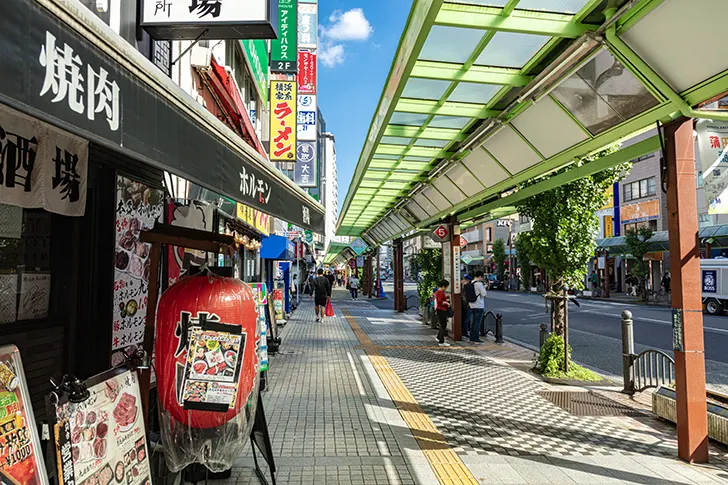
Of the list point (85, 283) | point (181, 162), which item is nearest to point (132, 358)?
point (85, 283)

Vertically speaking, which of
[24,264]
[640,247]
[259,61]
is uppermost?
[259,61]

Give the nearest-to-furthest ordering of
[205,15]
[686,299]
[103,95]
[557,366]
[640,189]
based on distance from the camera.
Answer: [103,95]
[205,15]
[686,299]
[557,366]
[640,189]

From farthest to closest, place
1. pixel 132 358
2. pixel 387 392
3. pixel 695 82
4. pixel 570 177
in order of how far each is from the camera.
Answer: pixel 387 392 → pixel 570 177 → pixel 695 82 → pixel 132 358

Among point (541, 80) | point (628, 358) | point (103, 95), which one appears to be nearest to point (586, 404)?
point (628, 358)

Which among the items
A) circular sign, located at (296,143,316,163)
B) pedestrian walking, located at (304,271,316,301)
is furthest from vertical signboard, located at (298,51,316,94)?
pedestrian walking, located at (304,271,316,301)

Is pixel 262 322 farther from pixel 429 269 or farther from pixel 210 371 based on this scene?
pixel 429 269

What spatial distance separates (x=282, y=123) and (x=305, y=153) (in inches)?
187

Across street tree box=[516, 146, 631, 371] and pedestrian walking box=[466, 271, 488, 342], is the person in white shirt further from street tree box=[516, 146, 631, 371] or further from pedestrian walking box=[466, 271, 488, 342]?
street tree box=[516, 146, 631, 371]

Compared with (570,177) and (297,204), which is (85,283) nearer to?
(297,204)

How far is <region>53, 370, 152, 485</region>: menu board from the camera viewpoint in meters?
2.36

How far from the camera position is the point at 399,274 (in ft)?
71.9

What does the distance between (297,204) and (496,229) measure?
221 ft

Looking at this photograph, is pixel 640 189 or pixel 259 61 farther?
pixel 640 189

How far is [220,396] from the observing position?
318 cm
